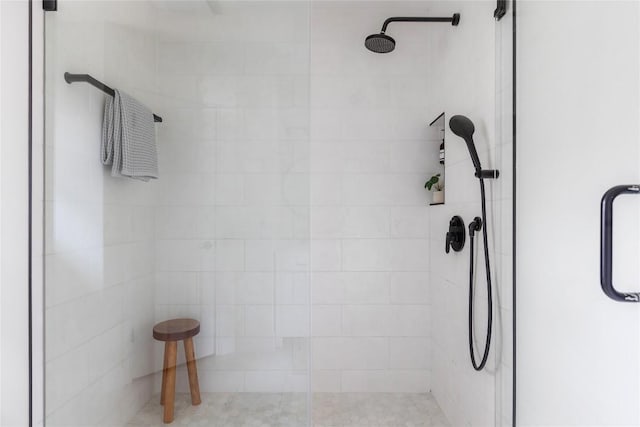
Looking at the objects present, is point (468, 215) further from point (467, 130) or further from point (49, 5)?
point (49, 5)

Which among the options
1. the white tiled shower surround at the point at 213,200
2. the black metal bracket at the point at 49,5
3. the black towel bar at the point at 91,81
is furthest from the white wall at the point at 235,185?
the black metal bracket at the point at 49,5

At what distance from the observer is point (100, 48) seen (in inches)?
43.5

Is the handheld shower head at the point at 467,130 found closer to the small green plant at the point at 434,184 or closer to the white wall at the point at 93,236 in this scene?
the small green plant at the point at 434,184

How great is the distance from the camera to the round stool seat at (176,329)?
1.11 m

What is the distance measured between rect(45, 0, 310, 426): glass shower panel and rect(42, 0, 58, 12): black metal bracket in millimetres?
13

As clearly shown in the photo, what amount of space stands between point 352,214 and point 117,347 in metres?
1.26

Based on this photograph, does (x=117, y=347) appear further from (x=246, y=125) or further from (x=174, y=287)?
(x=246, y=125)

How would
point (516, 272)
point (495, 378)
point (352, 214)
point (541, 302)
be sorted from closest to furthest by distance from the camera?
point (541, 302) < point (516, 272) < point (495, 378) < point (352, 214)

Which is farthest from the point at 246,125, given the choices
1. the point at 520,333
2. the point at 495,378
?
the point at 495,378

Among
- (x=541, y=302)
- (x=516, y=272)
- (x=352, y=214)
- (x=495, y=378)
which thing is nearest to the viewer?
(x=541, y=302)

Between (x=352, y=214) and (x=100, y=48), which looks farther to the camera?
(x=352, y=214)

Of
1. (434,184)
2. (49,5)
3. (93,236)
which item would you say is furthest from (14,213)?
(434,184)

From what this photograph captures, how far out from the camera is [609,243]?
0.65 meters

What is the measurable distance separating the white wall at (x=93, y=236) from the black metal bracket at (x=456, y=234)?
1217mm
